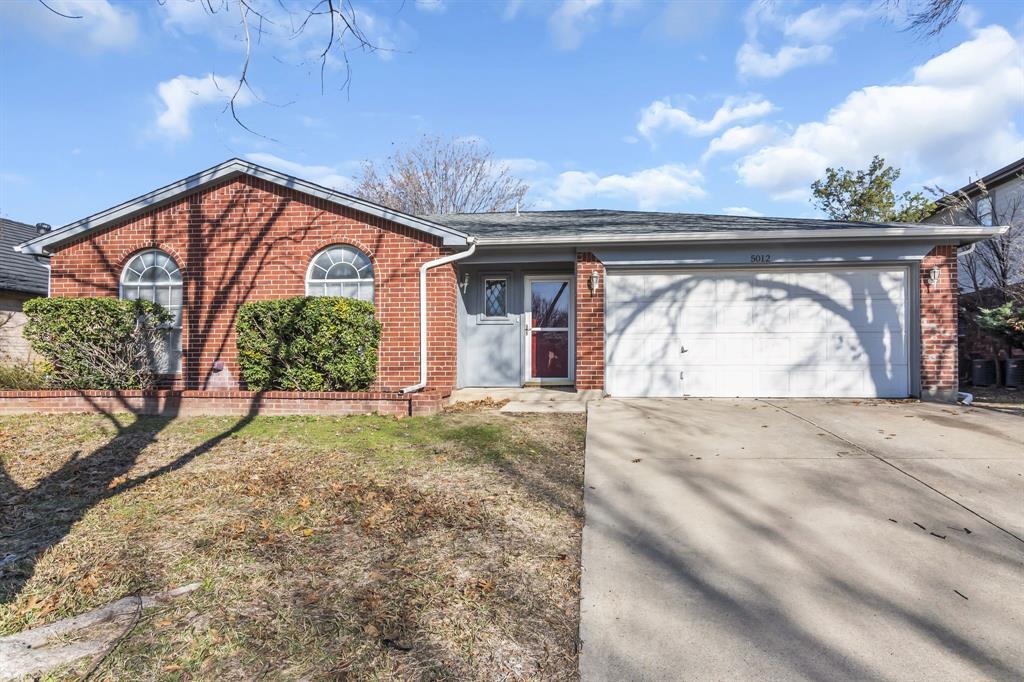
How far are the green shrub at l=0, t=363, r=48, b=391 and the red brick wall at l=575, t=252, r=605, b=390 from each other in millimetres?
8193

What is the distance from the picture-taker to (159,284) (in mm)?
9508

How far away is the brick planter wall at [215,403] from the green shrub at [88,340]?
1.33ft

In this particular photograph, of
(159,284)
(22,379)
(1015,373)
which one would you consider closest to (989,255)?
(1015,373)

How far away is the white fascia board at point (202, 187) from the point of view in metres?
8.91

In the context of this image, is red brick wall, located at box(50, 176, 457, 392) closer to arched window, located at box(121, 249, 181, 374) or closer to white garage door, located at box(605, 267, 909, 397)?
arched window, located at box(121, 249, 181, 374)

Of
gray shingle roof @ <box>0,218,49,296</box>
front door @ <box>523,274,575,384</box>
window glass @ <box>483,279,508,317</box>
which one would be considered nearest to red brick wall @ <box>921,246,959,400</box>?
front door @ <box>523,274,575,384</box>

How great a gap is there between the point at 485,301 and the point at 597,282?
2.39m

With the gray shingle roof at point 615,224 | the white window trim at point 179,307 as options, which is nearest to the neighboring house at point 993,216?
the gray shingle roof at point 615,224

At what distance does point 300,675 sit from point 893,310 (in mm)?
9850

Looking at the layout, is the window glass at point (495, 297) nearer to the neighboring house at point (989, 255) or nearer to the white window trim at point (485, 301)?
the white window trim at point (485, 301)

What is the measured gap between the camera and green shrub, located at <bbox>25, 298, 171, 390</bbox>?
770cm

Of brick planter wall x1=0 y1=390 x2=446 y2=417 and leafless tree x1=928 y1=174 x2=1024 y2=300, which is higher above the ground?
leafless tree x1=928 y1=174 x2=1024 y2=300

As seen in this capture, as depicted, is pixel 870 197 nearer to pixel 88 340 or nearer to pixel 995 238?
pixel 995 238

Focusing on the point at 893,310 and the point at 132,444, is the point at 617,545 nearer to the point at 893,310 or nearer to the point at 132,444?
the point at 132,444
